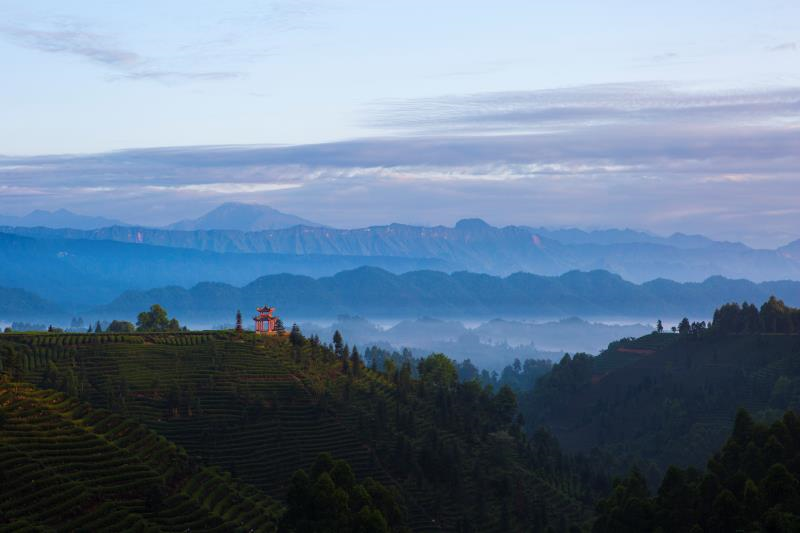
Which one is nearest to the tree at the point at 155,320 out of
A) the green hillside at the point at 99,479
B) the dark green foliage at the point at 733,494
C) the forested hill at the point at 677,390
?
the green hillside at the point at 99,479

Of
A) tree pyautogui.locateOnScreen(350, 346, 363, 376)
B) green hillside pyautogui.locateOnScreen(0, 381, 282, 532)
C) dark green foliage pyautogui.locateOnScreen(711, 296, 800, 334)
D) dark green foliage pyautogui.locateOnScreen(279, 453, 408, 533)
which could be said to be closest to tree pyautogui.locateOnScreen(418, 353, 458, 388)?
tree pyautogui.locateOnScreen(350, 346, 363, 376)

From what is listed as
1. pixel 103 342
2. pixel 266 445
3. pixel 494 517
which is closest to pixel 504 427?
pixel 494 517

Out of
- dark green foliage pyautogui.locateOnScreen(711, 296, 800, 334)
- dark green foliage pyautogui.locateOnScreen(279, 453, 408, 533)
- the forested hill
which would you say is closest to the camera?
dark green foliage pyautogui.locateOnScreen(279, 453, 408, 533)

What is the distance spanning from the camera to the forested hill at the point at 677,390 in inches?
5463

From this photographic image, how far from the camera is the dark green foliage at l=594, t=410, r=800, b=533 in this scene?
61.1 metres

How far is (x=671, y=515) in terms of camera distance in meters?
67.1

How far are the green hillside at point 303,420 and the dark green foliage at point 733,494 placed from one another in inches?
745

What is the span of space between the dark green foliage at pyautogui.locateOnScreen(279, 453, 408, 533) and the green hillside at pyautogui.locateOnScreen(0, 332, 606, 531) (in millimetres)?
17042

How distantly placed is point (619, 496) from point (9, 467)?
44.0 m

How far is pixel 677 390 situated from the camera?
155500 mm

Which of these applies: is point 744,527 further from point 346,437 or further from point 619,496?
point 346,437

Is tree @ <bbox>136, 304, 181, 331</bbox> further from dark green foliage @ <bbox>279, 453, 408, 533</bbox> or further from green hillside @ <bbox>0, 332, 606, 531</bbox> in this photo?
dark green foliage @ <bbox>279, 453, 408, 533</bbox>

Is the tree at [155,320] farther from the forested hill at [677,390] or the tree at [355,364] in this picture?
the forested hill at [677,390]

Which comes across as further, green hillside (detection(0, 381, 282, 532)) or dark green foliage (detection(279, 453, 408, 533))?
green hillside (detection(0, 381, 282, 532))
